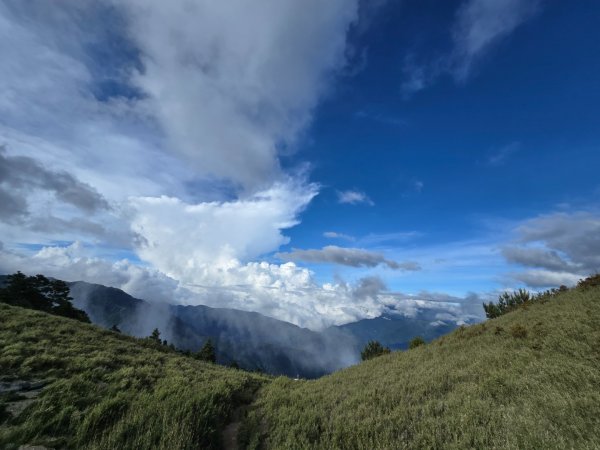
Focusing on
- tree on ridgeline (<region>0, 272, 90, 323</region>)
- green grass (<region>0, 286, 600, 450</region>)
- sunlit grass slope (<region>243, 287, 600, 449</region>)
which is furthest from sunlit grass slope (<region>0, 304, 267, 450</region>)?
tree on ridgeline (<region>0, 272, 90, 323</region>)

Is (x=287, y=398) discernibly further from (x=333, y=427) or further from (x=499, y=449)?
(x=499, y=449)

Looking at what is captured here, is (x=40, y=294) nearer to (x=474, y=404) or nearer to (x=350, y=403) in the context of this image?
(x=350, y=403)

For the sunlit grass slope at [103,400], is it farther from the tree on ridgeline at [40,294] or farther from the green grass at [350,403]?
the tree on ridgeline at [40,294]

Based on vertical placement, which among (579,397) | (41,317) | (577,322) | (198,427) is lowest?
(198,427)

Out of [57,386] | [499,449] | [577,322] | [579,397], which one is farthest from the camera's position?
[577,322]

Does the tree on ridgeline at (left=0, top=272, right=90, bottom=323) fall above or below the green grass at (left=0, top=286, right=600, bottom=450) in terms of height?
above

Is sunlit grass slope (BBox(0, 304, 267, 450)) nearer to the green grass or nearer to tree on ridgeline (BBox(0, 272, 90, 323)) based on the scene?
the green grass

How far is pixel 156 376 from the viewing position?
504 inches

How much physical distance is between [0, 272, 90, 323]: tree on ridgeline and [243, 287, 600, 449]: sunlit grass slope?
5067 centimetres

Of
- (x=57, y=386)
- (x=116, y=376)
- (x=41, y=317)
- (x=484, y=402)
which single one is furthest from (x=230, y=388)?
(x=41, y=317)

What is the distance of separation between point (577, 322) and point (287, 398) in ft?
41.5

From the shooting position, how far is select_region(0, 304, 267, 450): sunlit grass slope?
659 centimetres

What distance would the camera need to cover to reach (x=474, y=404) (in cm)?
750

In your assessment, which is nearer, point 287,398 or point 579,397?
point 579,397
